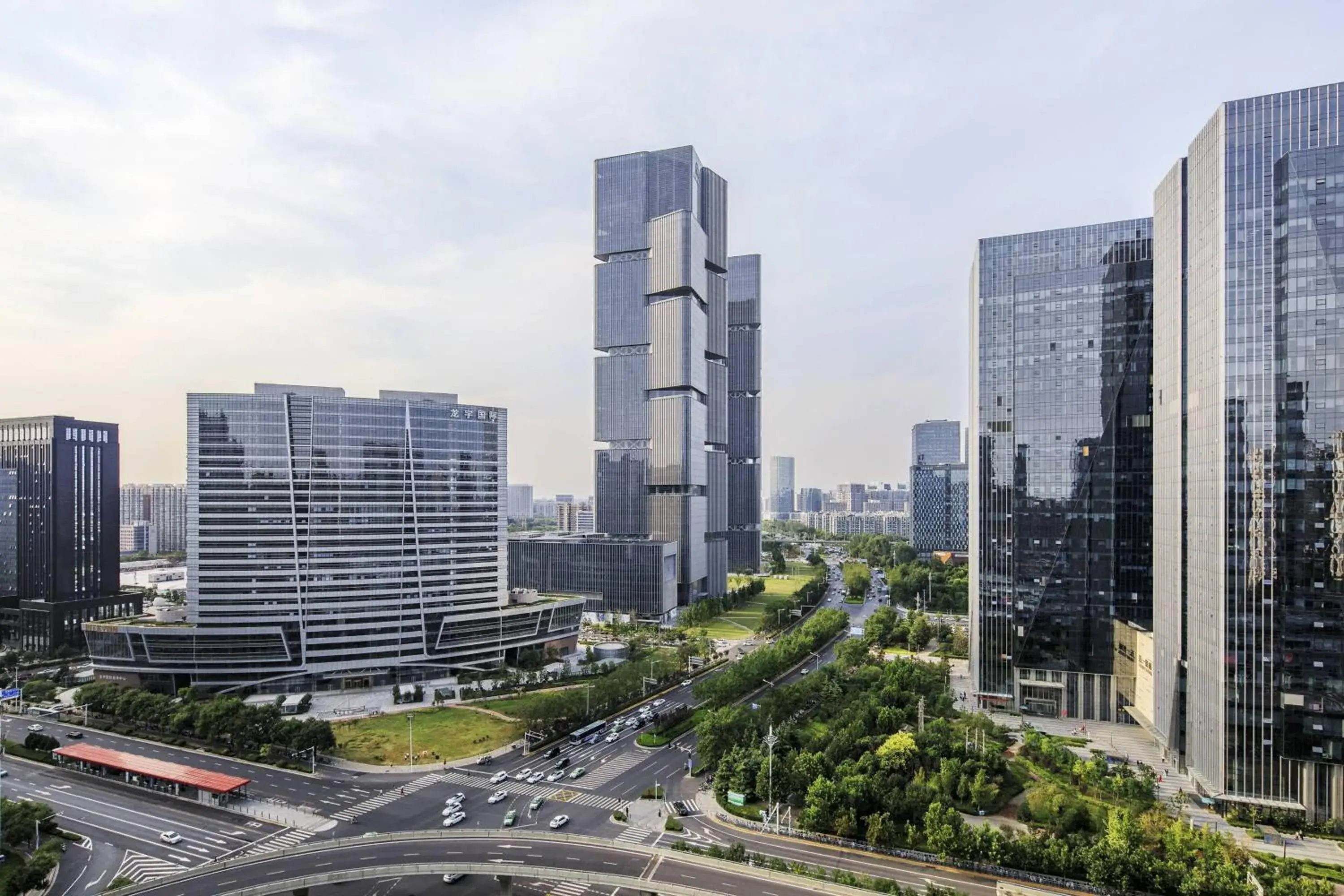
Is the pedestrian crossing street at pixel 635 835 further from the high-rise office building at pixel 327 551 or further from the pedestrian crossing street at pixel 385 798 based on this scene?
the high-rise office building at pixel 327 551

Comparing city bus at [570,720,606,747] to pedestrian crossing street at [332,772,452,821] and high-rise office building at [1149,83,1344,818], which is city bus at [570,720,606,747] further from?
high-rise office building at [1149,83,1344,818]

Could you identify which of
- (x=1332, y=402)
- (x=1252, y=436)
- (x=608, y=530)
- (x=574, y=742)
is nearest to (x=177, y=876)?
(x=574, y=742)

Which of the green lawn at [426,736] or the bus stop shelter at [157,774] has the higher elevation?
the bus stop shelter at [157,774]

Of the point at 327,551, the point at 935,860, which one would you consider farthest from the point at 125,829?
the point at 935,860

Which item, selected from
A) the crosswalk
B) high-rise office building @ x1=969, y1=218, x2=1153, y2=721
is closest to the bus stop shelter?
the crosswalk

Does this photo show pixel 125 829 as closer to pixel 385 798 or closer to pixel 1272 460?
pixel 385 798

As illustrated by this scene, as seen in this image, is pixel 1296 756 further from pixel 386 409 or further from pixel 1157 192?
pixel 386 409

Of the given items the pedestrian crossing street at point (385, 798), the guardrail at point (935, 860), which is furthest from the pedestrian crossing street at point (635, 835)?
the pedestrian crossing street at point (385, 798)
